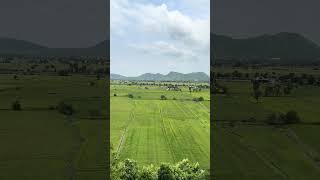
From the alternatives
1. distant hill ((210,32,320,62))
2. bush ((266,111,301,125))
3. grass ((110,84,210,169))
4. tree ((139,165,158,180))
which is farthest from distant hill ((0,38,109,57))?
bush ((266,111,301,125))

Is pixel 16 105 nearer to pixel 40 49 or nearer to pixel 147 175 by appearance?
pixel 40 49

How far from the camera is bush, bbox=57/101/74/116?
57.7 ft

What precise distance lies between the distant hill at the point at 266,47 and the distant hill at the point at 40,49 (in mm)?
6965

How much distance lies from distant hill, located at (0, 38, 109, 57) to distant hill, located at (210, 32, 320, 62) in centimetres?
697

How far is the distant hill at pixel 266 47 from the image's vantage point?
2367 cm

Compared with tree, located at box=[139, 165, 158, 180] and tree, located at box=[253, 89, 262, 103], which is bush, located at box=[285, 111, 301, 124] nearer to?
tree, located at box=[253, 89, 262, 103]

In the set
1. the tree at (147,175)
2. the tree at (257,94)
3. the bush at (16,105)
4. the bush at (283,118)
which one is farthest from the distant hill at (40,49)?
the bush at (283,118)

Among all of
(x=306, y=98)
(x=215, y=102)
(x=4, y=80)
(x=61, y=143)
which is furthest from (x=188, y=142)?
(x=4, y=80)

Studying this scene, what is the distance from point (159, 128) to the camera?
78.8 feet

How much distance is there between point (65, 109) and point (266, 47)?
14046mm

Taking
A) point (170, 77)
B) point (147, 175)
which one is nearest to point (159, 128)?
point (147, 175)

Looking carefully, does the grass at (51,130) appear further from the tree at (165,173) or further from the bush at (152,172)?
the tree at (165,173)

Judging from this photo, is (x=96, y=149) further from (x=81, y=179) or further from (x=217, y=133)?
(x=217, y=133)

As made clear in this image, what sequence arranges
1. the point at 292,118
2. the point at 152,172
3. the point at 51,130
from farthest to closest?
the point at 292,118, the point at 152,172, the point at 51,130
